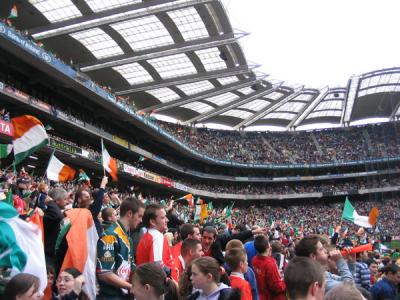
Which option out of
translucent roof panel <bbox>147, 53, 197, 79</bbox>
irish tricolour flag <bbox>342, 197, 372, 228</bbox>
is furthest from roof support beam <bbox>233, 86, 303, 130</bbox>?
irish tricolour flag <bbox>342, 197, 372, 228</bbox>

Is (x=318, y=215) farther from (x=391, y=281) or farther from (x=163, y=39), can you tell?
(x=391, y=281)

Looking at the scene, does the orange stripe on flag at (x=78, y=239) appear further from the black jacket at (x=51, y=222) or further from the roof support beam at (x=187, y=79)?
the roof support beam at (x=187, y=79)

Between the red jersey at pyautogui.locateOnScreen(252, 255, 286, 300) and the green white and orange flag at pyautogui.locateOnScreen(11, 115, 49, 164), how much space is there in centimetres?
407

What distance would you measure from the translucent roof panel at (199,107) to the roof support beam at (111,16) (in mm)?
19315

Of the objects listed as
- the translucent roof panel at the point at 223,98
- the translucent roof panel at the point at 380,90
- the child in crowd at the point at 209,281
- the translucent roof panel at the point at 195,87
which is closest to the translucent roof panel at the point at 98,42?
the translucent roof panel at the point at 195,87

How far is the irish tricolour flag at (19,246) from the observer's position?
12.9 ft

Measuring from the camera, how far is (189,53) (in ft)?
115

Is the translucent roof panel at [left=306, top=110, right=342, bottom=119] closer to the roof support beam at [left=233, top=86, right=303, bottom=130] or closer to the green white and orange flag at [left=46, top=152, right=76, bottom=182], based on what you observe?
the roof support beam at [left=233, top=86, right=303, bottom=130]

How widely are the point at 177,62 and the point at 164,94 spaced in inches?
256

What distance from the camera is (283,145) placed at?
210 feet

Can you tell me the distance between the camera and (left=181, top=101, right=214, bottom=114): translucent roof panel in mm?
47713

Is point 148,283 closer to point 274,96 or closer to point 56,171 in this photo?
point 56,171

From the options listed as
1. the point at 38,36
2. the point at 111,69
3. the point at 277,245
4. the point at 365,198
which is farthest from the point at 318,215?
the point at 277,245

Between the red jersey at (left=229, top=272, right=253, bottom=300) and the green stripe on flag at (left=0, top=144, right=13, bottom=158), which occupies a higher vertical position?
→ the green stripe on flag at (left=0, top=144, right=13, bottom=158)
